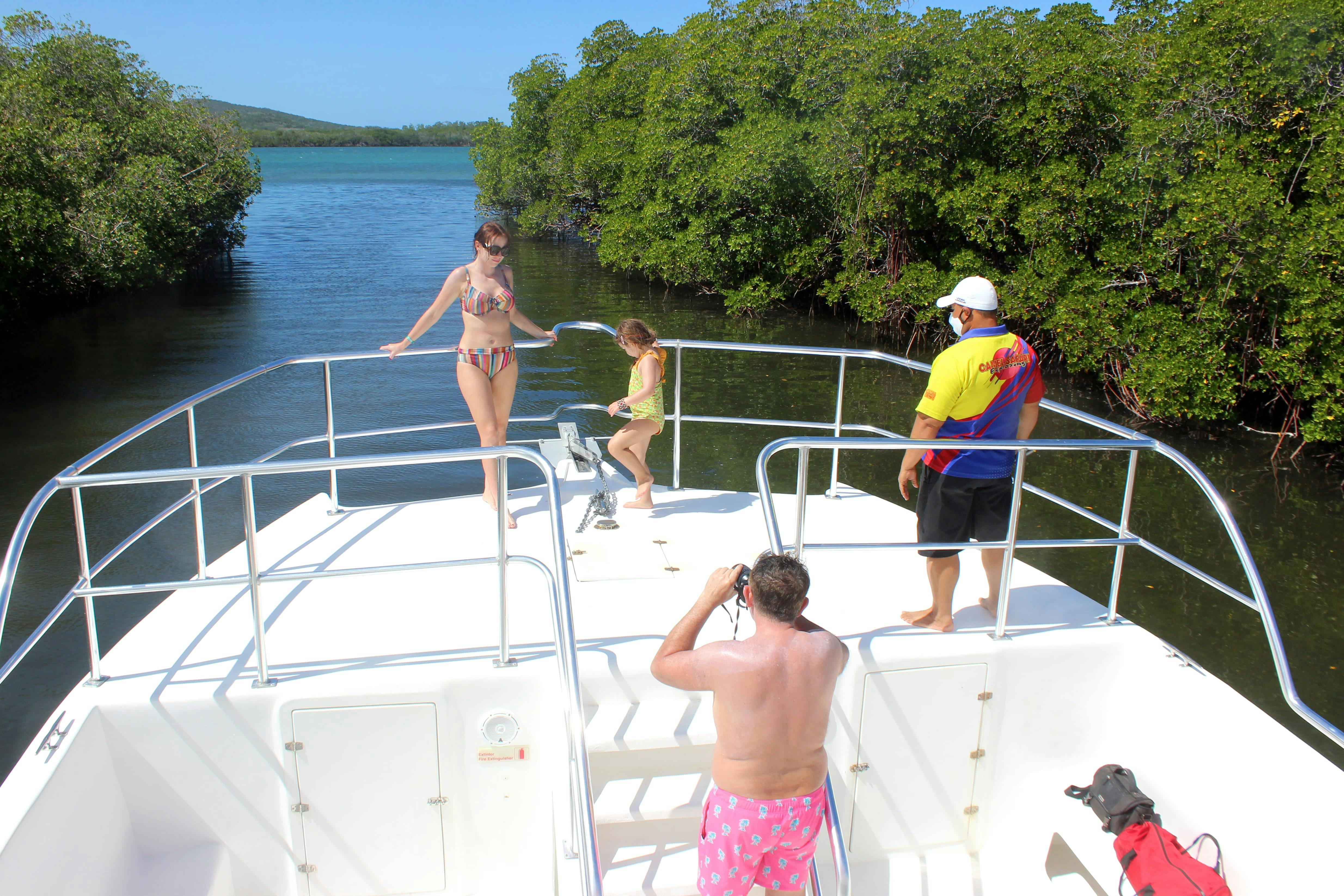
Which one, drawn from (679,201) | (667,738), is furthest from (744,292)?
(667,738)

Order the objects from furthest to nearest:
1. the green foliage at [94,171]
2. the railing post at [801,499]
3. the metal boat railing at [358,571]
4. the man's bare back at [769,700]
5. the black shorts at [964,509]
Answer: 1. the green foliage at [94,171]
2. the black shorts at [964,509]
3. the railing post at [801,499]
4. the metal boat railing at [358,571]
5. the man's bare back at [769,700]

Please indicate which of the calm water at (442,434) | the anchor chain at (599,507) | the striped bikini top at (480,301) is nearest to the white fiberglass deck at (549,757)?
the calm water at (442,434)

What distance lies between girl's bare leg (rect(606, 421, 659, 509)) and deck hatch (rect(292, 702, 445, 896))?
213 cm

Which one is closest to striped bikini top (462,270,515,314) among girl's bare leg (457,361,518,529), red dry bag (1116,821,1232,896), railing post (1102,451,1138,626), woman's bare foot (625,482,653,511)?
girl's bare leg (457,361,518,529)

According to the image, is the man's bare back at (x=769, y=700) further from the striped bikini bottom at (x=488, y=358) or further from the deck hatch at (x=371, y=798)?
the striped bikini bottom at (x=488, y=358)

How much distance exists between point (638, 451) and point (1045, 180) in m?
13.2

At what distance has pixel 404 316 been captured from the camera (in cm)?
2595

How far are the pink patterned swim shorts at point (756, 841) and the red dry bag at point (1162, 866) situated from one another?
5.20 feet

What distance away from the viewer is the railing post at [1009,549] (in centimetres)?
350

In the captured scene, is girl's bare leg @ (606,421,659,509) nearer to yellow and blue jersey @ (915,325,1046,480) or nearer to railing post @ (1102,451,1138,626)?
yellow and blue jersey @ (915,325,1046,480)

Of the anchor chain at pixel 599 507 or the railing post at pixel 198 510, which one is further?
the anchor chain at pixel 599 507

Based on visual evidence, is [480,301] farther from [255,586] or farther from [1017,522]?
[1017,522]

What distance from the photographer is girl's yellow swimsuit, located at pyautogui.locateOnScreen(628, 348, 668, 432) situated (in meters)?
5.25

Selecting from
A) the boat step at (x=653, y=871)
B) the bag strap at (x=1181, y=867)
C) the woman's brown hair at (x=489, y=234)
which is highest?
the woman's brown hair at (x=489, y=234)
